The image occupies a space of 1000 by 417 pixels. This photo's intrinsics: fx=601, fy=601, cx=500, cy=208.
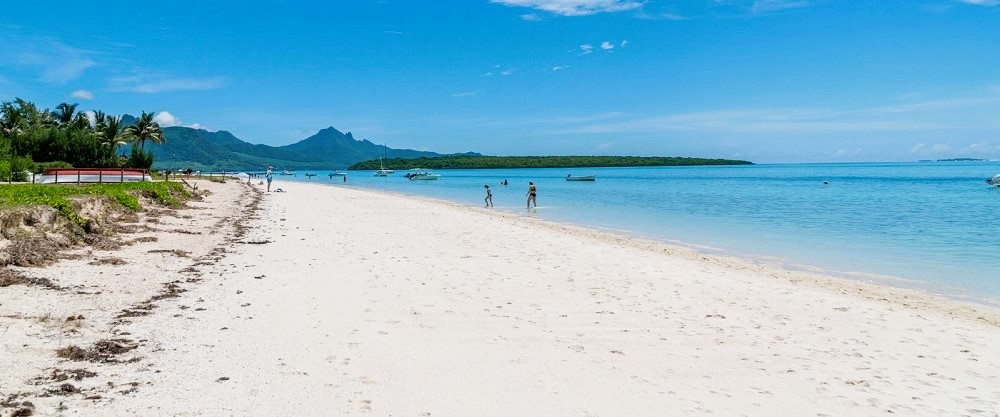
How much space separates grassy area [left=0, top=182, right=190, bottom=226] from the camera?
42.7 ft

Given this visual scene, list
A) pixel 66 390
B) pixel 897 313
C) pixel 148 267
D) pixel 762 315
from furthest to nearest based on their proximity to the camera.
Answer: pixel 148 267 → pixel 897 313 → pixel 762 315 → pixel 66 390

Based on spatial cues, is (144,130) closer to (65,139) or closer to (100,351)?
(65,139)

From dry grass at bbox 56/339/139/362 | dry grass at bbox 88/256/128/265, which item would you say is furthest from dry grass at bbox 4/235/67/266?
dry grass at bbox 56/339/139/362

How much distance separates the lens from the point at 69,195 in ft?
51.1

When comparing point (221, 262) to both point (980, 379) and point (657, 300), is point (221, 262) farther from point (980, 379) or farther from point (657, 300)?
point (980, 379)

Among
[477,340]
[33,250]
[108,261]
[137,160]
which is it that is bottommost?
[477,340]

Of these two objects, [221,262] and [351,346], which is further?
[221,262]

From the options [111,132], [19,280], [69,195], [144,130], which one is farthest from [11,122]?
[19,280]

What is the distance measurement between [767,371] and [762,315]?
8.95ft

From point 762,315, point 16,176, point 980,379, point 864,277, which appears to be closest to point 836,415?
point 980,379

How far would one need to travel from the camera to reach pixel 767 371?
6.09 m

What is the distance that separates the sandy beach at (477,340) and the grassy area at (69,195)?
82.8 inches

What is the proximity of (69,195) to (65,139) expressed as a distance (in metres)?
41.4

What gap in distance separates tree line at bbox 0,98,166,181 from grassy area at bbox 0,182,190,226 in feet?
43.4
